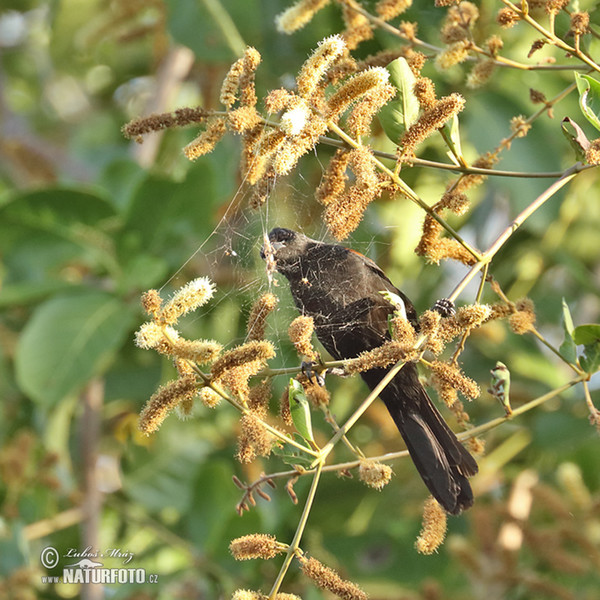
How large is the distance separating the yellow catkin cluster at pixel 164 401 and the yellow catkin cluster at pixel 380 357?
262 millimetres

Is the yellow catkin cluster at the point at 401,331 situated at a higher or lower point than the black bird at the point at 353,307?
higher

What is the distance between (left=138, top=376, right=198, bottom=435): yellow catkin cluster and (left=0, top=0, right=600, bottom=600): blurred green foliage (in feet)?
3.81

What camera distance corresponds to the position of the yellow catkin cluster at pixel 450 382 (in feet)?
4.74

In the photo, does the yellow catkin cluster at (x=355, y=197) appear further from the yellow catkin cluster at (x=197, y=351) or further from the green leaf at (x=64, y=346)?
the green leaf at (x=64, y=346)

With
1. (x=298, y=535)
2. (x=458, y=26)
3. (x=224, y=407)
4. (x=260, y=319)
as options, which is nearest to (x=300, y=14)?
(x=458, y=26)

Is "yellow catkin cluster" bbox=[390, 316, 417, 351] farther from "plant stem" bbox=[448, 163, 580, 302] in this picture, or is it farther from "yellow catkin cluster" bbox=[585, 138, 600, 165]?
"yellow catkin cluster" bbox=[585, 138, 600, 165]

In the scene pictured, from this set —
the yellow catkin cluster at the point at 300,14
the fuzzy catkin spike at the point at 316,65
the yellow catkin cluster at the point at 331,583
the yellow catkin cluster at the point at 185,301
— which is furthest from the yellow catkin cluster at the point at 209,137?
the yellow catkin cluster at the point at 331,583

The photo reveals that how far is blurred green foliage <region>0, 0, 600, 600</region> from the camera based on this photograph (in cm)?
296

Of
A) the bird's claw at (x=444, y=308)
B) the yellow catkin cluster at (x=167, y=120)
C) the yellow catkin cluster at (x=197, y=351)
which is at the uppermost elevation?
the yellow catkin cluster at (x=167, y=120)

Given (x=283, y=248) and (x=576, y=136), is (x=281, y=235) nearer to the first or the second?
(x=283, y=248)

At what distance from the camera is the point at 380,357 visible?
139 centimetres

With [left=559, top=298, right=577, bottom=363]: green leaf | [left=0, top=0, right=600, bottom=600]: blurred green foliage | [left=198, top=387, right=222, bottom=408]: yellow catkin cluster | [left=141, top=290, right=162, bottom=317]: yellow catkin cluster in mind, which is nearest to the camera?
[left=141, top=290, right=162, bottom=317]: yellow catkin cluster

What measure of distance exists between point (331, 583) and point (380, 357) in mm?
370

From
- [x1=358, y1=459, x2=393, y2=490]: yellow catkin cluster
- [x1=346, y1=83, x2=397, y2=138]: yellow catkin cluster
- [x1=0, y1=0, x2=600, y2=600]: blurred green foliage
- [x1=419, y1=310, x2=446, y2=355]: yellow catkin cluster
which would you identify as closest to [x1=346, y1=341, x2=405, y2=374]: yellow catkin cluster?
[x1=419, y1=310, x2=446, y2=355]: yellow catkin cluster
